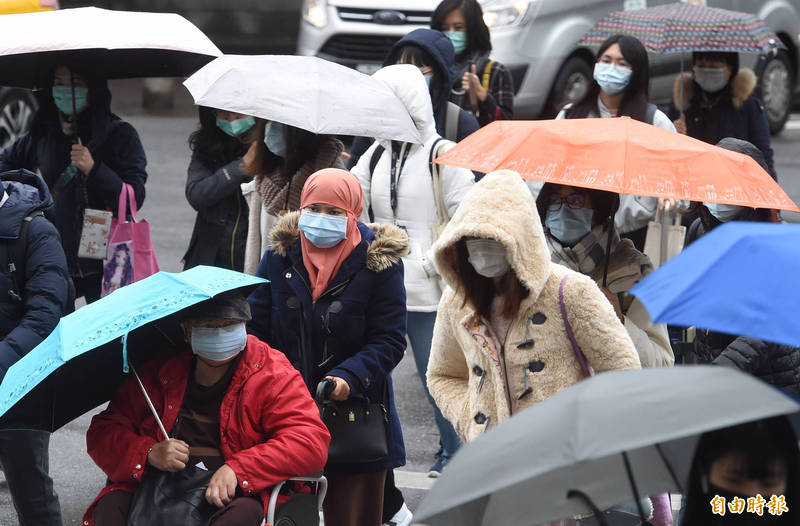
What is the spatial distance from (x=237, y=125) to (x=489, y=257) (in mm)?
2877

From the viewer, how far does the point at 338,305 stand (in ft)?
17.5

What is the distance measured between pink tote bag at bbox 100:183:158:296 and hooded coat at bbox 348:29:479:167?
1.19 metres

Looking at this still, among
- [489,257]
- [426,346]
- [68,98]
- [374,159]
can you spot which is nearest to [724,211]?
[489,257]

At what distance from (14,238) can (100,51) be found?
220 cm

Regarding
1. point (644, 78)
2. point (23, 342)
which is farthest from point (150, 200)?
point (23, 342)

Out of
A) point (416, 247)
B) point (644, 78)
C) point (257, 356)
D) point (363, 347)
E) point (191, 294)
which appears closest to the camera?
point (191, 294)

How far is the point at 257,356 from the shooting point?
16.1 ft

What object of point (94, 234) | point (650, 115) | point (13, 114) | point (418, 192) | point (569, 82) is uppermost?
point (650, 115)

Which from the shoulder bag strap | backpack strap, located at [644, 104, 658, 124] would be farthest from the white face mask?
backpack strap, located at [644, 104, 658, 124]

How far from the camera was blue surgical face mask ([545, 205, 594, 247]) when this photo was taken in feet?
18.3

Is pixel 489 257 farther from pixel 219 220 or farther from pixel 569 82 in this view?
pixel 569 82

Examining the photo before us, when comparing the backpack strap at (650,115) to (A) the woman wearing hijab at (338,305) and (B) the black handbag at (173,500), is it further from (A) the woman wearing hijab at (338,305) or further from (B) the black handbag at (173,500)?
(B) the black handbag at (173,500)

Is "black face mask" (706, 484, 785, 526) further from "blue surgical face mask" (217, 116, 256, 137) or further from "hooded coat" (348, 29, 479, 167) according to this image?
"blue surgical face mask" (217, 116, 256, 137)

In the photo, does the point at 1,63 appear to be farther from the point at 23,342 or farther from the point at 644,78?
the point at 644,78
